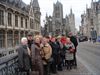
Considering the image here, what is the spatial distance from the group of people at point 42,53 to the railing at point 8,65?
1.02 ft

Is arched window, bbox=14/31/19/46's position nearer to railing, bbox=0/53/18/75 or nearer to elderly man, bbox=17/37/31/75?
railing, bbox=0/53/18/75

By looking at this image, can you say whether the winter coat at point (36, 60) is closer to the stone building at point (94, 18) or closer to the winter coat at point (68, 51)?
the winter coat at point (68, 51)

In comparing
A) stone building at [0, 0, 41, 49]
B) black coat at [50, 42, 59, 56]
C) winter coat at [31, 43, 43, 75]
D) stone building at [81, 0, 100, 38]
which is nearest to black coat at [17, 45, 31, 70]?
winter coat at [31, 43, 43, 75]

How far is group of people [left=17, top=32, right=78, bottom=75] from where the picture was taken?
29.0ft

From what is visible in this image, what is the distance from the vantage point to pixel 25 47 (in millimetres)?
8844

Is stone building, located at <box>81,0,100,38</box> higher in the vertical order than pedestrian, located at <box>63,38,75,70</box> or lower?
higher

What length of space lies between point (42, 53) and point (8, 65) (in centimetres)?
214

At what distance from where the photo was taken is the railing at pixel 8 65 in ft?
25.5

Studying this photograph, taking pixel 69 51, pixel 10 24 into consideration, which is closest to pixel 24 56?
pixel 69 51

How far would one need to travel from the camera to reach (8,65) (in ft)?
28.7

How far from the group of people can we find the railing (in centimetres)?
31

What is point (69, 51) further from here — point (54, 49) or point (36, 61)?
point (36, 61)

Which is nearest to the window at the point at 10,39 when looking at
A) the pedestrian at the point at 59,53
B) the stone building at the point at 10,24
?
the stone building at the point at 10,24

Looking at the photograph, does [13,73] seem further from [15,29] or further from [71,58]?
[15,29]
